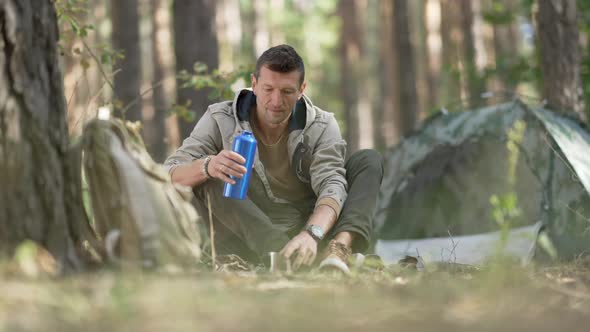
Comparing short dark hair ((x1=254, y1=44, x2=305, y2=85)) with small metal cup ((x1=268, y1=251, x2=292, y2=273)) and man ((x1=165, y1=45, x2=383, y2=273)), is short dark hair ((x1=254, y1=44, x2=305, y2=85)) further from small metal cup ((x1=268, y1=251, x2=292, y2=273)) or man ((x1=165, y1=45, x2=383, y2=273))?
small metal cup ((x1=268, y1=251, x2=292, y2=273))

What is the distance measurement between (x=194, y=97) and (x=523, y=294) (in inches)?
180

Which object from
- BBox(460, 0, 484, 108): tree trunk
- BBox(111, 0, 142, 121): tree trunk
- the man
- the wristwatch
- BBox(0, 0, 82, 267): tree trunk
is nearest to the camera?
BBox(0, 0, 82, 267): tree trunk

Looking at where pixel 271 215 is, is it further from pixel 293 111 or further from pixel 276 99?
pixel 276 99

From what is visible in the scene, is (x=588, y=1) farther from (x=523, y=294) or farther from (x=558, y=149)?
(x=523, y=294)

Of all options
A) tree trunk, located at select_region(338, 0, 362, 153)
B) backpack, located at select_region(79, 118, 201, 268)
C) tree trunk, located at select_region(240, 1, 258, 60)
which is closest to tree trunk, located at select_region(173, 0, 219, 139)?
backpack, located at select_region(79, 118, 201, 268)

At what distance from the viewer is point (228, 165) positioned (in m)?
3.45

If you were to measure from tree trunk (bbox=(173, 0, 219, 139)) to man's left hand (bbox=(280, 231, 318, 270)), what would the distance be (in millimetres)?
3190

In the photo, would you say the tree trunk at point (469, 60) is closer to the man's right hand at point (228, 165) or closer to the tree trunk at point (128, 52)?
the tree trunk at point (128, 52)

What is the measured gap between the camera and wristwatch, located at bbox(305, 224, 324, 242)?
3.62 meters

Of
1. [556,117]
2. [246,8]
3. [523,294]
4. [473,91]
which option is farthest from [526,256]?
[246,8]

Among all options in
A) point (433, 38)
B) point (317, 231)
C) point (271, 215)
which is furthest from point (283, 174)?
point (433, 38)

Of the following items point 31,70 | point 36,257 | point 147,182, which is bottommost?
point 36,257

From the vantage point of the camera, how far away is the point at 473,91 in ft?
40.0

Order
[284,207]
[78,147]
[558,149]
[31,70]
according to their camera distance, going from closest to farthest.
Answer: [31,70] < [78,147] < [284,207] < [558,149]
